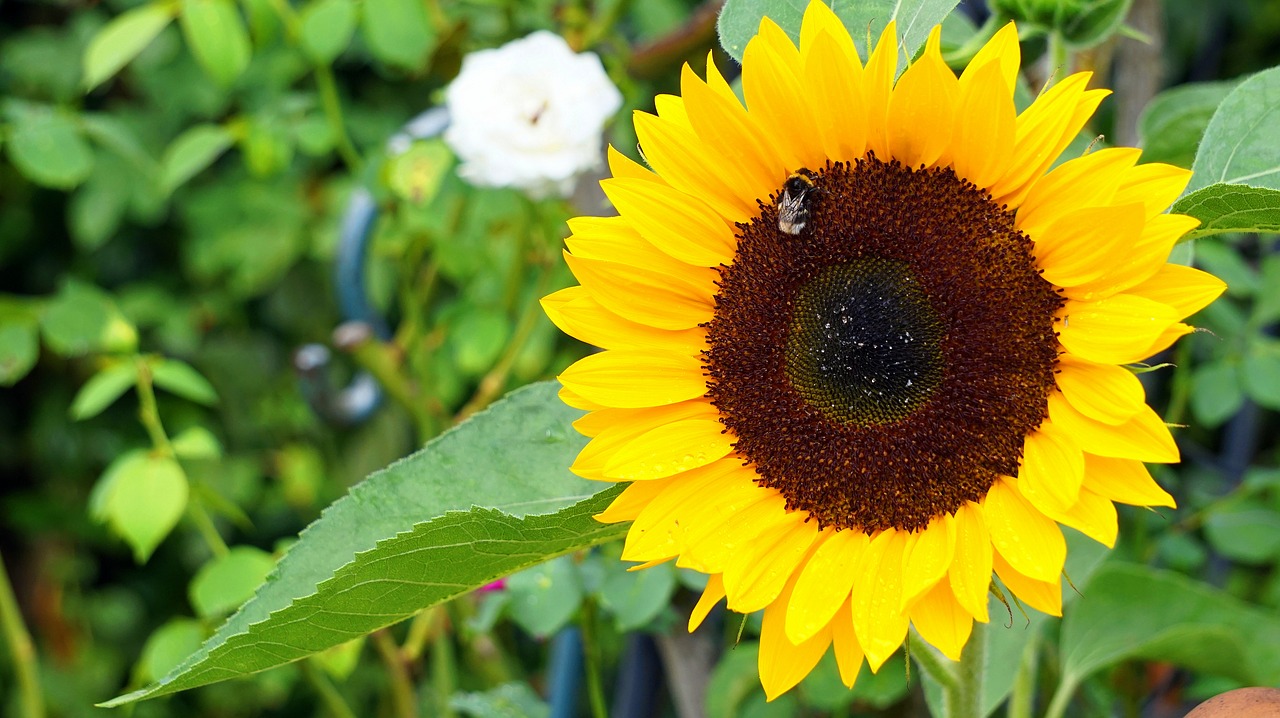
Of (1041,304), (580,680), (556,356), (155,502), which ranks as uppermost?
(1041,304)

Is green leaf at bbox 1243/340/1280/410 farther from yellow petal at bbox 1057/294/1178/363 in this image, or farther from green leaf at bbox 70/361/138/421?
green leaf at bbox 70/361/138/421

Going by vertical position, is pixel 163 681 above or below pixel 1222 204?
below

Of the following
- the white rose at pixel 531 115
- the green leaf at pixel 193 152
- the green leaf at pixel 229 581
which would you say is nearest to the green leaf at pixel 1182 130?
the white rose at pixel 531 115

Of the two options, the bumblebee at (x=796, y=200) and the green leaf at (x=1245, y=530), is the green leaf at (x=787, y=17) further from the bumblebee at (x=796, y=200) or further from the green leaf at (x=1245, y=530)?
the green leaf at (x=1245, y=530)

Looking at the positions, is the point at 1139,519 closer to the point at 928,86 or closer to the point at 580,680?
the point at 580,680

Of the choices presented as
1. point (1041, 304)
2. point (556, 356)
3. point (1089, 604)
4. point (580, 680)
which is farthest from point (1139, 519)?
point (556, 356)

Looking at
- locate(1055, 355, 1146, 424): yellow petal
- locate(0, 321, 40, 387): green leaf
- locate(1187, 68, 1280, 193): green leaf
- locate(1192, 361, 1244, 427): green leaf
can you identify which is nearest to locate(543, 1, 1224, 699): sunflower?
locate(1055, 355, 1146, 424): yellow petal

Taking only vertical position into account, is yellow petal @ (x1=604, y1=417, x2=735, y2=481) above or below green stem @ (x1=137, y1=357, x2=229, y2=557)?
above

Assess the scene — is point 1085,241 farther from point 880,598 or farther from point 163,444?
point 163,444
